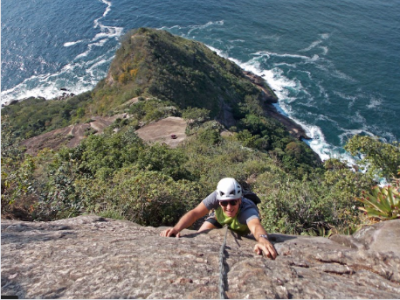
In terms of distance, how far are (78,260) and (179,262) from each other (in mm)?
1440

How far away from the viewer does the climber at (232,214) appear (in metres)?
5.27

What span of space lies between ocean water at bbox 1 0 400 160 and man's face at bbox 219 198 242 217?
40.3 m

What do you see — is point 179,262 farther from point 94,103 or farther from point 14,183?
point 94,103

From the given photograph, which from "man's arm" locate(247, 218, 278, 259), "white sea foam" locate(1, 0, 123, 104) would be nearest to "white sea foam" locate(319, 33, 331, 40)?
"white sea foam" locate(1, 0, 123, 104)

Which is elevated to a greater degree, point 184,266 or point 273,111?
point 184,266

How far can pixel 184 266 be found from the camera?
4.65 meters

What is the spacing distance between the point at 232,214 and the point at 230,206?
0.79 ft

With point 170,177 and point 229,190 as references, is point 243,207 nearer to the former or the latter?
point 229,190

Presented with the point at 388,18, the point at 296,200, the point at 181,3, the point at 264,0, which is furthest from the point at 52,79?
the point at 388,18

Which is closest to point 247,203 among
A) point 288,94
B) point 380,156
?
point 380,156

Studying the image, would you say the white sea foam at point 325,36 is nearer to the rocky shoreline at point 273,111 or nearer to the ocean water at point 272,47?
the ocean water at point 272,47

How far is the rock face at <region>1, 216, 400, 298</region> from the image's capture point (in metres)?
4.14

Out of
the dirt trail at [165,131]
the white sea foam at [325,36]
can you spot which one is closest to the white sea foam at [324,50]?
the white sea foam at [325,36]

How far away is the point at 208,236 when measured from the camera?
6090mm
